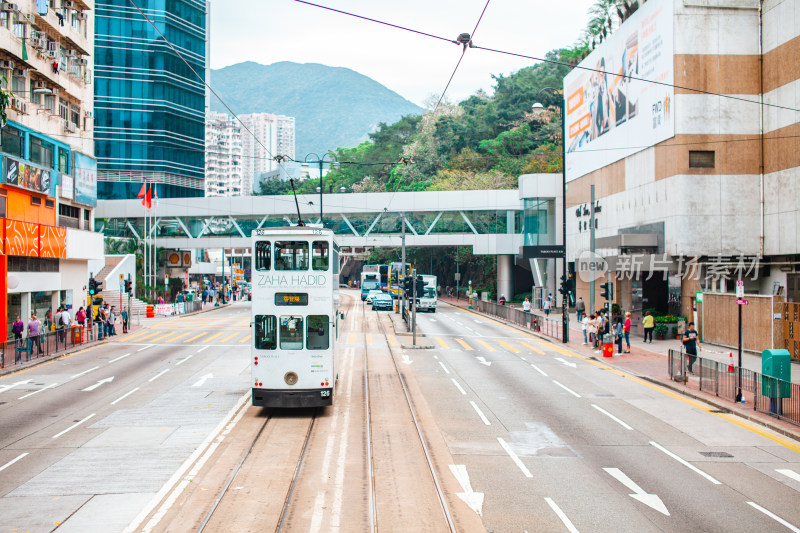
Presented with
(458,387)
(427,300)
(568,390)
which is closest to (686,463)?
(568,390)

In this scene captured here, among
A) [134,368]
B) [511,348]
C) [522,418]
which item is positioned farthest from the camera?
[511,348]

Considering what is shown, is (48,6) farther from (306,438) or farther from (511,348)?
(306,438)

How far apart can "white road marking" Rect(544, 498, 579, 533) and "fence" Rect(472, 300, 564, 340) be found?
2833 centimetres

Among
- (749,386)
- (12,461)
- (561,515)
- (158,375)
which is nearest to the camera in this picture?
(561,515)

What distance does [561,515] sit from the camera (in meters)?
10.3

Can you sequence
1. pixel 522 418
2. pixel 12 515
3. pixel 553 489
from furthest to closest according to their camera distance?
pixel 522 418
pixel 553 489
pixel 12 515

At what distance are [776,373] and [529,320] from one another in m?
30.2

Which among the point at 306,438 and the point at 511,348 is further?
the point at 511,348

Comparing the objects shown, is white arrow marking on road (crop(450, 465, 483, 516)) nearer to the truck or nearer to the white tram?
the white tram

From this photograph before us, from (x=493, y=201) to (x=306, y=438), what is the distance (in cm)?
5216

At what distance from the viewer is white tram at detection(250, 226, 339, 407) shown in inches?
675

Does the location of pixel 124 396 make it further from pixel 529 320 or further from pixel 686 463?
pixel 529 320

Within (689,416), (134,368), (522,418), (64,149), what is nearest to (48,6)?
(64,149)

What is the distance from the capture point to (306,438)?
15289 mm
